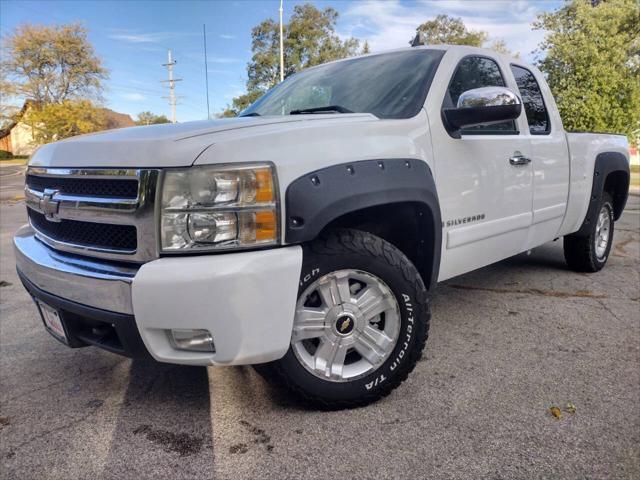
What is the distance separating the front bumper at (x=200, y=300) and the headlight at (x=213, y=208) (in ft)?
0.20

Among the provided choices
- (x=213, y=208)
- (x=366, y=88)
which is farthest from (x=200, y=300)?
(x=366, y=88)

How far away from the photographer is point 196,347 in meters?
2.02

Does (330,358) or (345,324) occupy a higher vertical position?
(345,324)

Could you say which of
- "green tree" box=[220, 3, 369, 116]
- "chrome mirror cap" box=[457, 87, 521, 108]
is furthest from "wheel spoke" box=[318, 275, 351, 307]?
"green tree" box=[220, 3, 369, 116]

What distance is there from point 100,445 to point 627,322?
11.1 feet

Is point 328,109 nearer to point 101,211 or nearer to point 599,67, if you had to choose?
point 101,211

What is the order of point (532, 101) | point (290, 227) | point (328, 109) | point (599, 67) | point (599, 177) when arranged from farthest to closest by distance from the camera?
point (599, 67)
point (599, 177)
point (532, 101)
point (328, 109)
point (290, 227)

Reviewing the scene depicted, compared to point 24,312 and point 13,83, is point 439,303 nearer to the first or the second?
point 24,312

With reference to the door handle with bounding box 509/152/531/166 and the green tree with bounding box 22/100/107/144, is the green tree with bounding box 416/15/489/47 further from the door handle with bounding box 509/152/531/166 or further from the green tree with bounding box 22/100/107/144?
the door handle with bounding box 509/152/531/166

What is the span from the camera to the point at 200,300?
74.5 inches

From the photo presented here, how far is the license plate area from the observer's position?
7.52 ft

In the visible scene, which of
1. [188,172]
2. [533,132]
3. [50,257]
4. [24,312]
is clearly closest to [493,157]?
[533,132]

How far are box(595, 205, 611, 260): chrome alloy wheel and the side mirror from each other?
270cm

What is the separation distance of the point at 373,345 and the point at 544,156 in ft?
7.02
